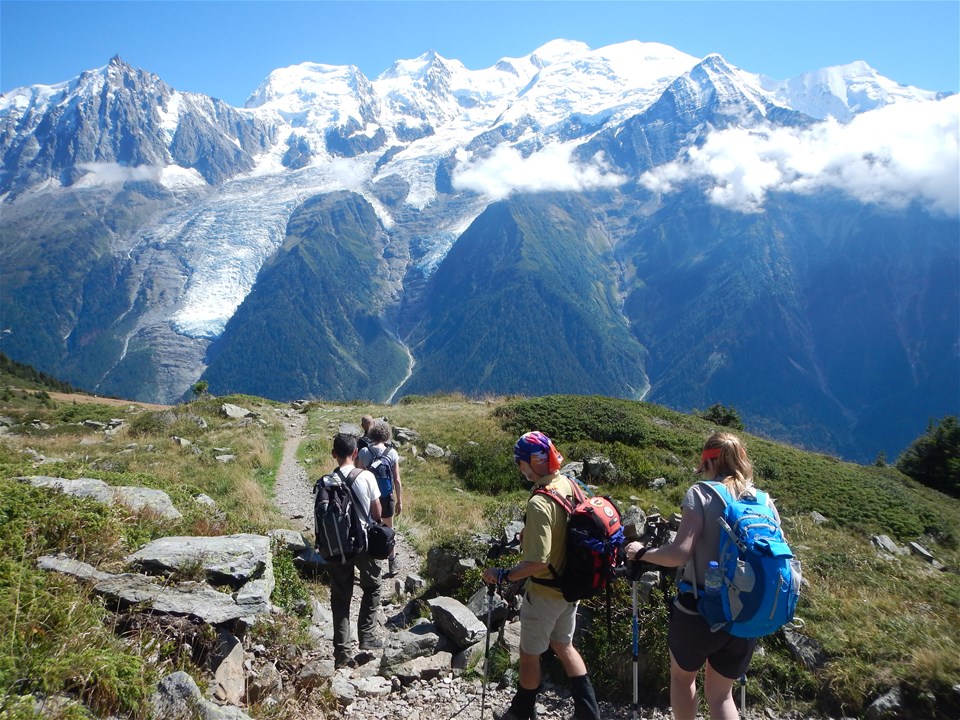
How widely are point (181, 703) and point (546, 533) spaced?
3216 mm

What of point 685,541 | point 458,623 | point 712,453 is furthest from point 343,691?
point 712,453

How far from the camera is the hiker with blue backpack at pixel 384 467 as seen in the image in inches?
387

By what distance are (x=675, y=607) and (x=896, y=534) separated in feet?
47.6

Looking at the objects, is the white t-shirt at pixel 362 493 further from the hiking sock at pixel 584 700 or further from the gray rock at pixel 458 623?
the hiking sock at pixel 584 700

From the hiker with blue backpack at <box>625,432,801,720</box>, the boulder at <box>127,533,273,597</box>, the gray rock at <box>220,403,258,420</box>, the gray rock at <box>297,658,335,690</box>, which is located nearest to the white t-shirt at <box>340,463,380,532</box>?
the boulder at <box>127,533,273,597</box>

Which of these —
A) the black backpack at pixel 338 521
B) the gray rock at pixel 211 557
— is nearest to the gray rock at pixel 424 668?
the black backpack at pixel 338 521

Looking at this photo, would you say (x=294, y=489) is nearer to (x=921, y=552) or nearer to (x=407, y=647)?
(x=407, y=647)

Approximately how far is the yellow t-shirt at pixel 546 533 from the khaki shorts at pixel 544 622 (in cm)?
14

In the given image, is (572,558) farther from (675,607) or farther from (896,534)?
(896,534)

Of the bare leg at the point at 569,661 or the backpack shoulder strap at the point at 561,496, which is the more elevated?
the backpack shoulder strap at the point at 561,496

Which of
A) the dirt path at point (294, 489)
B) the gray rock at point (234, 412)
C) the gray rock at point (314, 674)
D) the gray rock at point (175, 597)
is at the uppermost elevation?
the gray rock at point (175, 597)

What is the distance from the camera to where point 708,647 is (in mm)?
4746

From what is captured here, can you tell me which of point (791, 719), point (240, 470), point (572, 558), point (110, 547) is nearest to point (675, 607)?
point (572, 558)

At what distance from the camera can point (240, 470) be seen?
18.1 m
